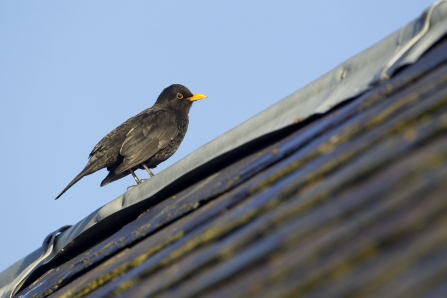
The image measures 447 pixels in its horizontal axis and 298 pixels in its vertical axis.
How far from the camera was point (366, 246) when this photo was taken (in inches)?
61.6

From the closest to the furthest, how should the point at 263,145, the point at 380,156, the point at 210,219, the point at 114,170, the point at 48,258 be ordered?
the point at 380,156 < the point at 210,219 < the point at 263,145 < the point at 48,258 < the point at 114,170

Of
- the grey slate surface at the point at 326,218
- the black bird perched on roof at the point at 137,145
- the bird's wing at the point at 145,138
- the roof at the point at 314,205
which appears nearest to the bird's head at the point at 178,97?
the black bird perched on roof at the point at 137,145

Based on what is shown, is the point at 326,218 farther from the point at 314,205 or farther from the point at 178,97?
the point at 178,97

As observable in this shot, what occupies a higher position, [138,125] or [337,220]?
[138,125]

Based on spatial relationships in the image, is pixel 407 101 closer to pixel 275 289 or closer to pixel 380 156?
pixel 380 156

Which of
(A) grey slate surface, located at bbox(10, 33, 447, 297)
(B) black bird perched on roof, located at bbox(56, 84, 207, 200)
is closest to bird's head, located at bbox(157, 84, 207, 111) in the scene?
(B) black bird perched on roof, located at bbox(56, 84, 207, 200)

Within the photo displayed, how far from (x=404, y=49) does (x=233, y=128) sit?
91 cm

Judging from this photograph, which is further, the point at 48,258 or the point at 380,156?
the point at 48,258

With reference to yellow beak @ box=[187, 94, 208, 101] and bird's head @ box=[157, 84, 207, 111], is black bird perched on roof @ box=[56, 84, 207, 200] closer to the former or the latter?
bird's head @ box=[157, 84, 207, 111]

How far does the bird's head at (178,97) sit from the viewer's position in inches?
402

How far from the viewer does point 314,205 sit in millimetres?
1935

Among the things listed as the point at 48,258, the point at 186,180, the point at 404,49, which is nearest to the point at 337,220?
the point at 404,49

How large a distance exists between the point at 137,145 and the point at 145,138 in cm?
13

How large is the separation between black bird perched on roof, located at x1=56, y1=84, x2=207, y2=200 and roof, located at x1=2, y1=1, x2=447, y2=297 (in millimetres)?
4955
